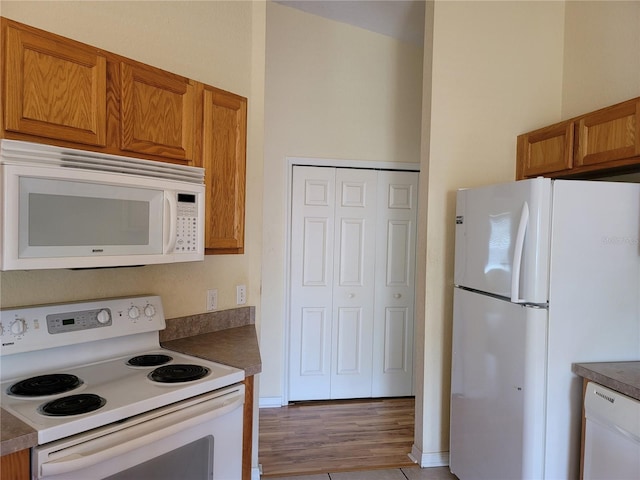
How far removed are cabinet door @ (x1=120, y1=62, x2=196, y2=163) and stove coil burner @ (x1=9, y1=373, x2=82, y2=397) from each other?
2.78ft

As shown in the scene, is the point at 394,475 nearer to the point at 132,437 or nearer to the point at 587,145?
the point at 132,437

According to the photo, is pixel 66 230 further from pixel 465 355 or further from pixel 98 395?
pixel 465 355

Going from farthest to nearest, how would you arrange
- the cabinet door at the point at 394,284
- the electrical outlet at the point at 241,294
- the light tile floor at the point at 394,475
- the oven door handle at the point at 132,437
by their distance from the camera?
the cabinet door at the point at 394,284 → the light tile floor at the point at 394,475 → the electrical outlet at the point at 241,294 → the oven door handle at the point at 132,437

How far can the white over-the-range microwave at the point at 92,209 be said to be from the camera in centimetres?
126

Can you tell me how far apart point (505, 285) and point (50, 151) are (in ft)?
6.46

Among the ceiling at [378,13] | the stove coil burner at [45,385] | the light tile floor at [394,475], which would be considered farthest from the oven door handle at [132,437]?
the ceiling at [378,13]

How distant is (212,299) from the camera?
2.33 meters

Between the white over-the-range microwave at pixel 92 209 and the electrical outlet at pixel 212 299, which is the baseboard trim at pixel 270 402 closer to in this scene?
the electrical outlet at pixel 212 299

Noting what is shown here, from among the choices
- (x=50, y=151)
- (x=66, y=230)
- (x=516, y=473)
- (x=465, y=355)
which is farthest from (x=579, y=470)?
(x=50, y=151)

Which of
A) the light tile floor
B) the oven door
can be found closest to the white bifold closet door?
the light tile floor

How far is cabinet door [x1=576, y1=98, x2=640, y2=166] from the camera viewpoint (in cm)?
197

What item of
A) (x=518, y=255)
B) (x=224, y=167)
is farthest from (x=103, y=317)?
(x=518, y=255)

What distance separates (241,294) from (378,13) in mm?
2401

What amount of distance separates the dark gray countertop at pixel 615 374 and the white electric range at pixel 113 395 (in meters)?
1.51
